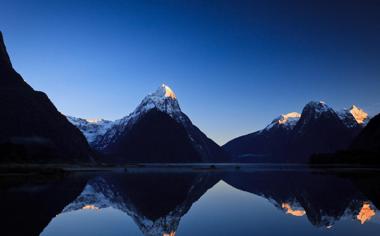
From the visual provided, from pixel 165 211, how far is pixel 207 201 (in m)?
9.15

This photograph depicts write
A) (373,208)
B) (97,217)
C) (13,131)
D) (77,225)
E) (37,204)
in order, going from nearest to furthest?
1. (77,225)
2. (97,217)
3. (373,208)
4. (37,204)
5. (13,131)

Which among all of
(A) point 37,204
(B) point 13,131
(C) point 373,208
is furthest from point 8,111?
(C) point 373,208

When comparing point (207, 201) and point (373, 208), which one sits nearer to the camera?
point (373, 208)

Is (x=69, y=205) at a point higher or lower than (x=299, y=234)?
higher

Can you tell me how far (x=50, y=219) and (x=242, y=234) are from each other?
14.0m

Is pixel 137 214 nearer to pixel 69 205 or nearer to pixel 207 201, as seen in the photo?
pixel 69 205

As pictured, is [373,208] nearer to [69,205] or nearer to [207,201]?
[207,201]

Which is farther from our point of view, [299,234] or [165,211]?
[165,211]

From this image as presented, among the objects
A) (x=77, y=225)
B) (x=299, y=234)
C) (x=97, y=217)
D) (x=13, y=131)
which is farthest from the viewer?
(x=13, y=131)

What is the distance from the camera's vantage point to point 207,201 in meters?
38.1

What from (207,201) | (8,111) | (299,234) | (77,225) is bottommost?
(299,234)

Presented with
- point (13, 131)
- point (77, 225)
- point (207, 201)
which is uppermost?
point (13, 131)

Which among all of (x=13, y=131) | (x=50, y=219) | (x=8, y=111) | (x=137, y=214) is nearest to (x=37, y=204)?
(x=50, y=219)

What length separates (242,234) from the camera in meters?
20.3
